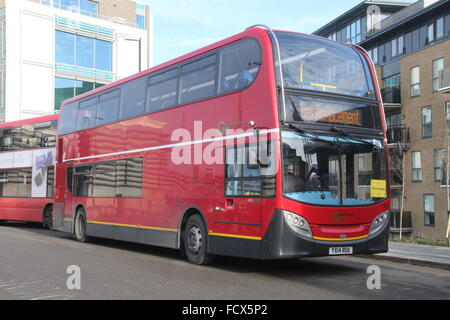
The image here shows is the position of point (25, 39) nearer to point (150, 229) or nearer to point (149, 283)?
point (150, 229)

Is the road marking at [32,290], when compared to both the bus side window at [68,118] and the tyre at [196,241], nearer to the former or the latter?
the tyre at [196,241]

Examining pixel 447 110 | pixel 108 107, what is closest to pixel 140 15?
pixel 447 110

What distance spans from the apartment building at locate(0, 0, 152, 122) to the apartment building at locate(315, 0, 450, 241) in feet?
69.0

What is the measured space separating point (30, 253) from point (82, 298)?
6090 mm

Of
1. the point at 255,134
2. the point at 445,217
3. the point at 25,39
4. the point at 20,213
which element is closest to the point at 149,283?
the point at 255,134

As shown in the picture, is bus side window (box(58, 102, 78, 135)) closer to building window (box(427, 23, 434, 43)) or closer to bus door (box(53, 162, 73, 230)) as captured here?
bus door (box(53, 162, 73, 230))

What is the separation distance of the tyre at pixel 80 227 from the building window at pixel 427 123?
2524 cm

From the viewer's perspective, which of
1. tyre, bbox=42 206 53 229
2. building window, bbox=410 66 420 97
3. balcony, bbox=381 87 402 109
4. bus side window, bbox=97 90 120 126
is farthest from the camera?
balcony, bbox=381 87 402 109

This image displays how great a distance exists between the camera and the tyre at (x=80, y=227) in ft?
55.3

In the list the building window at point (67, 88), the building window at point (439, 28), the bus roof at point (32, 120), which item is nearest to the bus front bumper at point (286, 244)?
the bus roof at point (32, 120)

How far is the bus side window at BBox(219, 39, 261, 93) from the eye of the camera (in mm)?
9883

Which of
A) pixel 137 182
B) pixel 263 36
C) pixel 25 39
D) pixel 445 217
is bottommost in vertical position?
pixel 445 217

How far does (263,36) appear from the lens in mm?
9758

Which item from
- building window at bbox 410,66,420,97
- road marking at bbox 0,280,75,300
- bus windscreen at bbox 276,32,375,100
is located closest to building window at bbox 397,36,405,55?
building window at bbox 410,66,420,97
